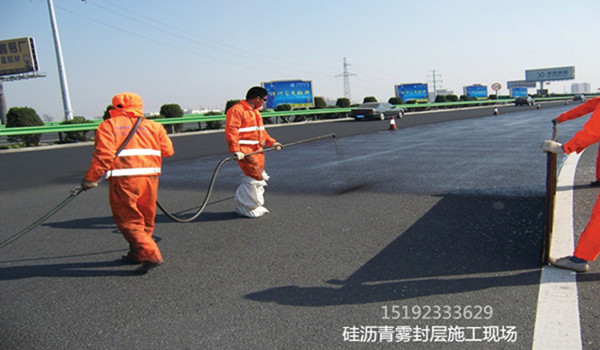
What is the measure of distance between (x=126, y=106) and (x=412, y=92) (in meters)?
58.0

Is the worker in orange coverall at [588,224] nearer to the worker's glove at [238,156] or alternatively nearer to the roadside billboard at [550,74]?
the worker's glove at [238,156]

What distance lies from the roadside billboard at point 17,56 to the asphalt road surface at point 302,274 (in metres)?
62.1

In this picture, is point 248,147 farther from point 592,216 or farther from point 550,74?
point 550,74

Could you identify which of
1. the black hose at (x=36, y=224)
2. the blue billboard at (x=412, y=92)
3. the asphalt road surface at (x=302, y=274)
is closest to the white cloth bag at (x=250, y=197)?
the asphalt road surface at (x=302, y=274)

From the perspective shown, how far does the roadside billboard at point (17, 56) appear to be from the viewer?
58781 mm

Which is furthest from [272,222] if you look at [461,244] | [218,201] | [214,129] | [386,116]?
[386,116]

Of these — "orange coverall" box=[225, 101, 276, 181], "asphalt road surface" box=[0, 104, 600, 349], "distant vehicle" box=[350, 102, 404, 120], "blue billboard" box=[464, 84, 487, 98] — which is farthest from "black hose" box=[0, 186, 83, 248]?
"blue billboard" box=[464, 84, 487, 98]

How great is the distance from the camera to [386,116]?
3431 centimetres

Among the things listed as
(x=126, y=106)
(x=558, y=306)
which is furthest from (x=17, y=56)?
(x=558, y=306)

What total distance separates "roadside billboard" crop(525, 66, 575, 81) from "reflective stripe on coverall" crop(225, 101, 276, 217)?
148 m

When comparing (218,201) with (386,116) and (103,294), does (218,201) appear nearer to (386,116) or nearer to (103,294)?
(103,294)

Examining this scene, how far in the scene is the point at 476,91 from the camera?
78312 millimetres

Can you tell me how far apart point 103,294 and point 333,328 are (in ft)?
6.46

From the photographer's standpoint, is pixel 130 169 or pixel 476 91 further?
pixel 476 91
